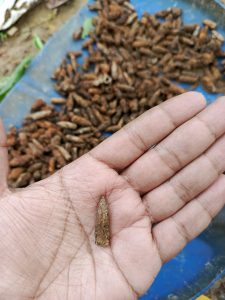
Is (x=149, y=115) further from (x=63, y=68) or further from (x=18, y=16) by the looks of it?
(x=18, y=16)

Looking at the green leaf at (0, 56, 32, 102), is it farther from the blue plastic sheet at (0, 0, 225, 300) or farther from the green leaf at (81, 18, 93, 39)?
the green leaf at (81, 18, 93, 39)

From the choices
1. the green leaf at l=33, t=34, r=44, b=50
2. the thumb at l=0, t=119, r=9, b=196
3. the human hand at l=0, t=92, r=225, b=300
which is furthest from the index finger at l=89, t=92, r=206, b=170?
the green leaf at l=33, t=34, r=44, b=50

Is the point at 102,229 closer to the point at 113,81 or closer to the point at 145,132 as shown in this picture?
the point at 145,132

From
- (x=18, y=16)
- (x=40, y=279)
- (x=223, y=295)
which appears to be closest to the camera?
(x=40, y=279)

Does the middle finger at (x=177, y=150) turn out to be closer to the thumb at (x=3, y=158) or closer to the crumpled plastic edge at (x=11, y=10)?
the thumb at (x=3, y=158)

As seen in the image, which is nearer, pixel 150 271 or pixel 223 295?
pixel 150 271

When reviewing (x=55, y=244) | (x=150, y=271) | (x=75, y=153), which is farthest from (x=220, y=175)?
(x=75, y=153)

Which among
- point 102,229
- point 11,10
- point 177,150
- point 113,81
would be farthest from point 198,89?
point 11,10
